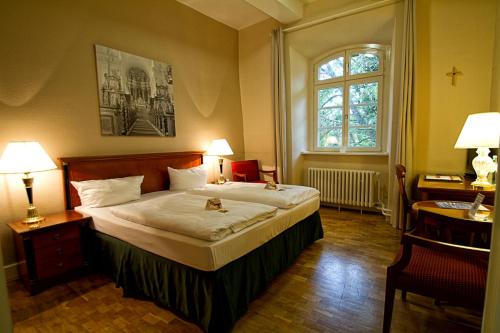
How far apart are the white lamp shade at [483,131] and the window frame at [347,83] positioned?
6.26 ft

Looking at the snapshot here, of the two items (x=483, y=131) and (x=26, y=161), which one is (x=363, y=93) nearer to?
(x=483, y=131)

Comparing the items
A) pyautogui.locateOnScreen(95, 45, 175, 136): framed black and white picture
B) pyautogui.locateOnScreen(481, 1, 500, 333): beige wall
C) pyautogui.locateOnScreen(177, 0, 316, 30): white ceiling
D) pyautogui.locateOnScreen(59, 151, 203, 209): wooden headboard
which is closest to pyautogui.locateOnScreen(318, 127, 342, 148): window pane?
pyautogui.locateOnScreen(177, 0, 316, 30): white ceiling

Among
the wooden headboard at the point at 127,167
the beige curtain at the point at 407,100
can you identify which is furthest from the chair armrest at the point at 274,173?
the beige curtain at the point at 407,100

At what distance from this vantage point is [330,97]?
449 cm

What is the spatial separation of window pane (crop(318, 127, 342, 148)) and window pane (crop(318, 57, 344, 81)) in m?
0.93

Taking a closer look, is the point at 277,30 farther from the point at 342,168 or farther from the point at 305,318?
the point at 305,318

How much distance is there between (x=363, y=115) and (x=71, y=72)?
4.08 m

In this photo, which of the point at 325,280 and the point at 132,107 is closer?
the point at 325,280

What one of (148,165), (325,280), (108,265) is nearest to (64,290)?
(108,265)

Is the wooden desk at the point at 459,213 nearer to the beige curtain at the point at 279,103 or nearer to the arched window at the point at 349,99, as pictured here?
the arched window at the point at 349,99

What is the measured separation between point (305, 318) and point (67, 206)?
2516 millimetres

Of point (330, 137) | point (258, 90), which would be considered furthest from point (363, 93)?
point (258, 90)

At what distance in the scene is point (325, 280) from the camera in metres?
2.19

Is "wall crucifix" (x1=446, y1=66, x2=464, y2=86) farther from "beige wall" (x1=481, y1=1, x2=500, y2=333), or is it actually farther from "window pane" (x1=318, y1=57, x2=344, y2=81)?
"beige wall" (x1=481, y1=1, x2=500, y2=333)
